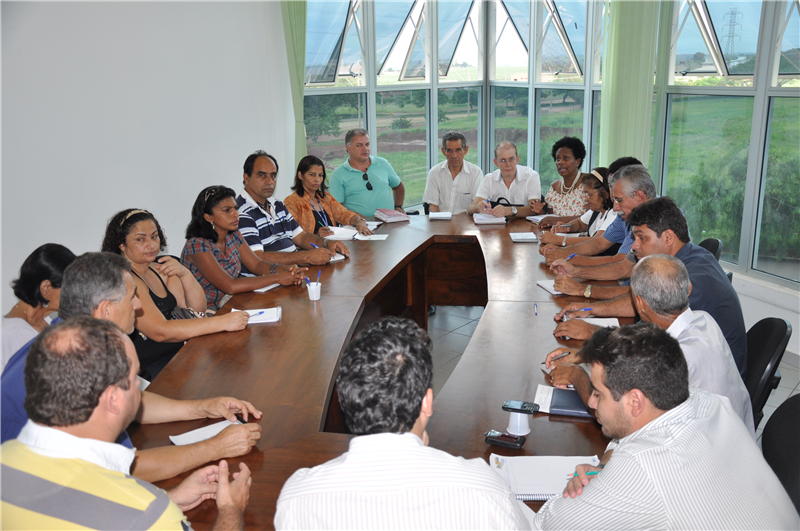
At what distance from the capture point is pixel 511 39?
798 cm

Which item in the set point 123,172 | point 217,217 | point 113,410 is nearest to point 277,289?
point 217,217

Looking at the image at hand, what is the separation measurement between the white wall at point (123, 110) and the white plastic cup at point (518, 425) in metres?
3.38

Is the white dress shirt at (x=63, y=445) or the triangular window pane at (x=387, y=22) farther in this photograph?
the triangular window pane at (x=387, y=22)

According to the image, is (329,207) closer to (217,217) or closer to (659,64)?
(217,217)

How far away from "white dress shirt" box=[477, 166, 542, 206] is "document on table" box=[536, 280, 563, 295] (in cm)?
213

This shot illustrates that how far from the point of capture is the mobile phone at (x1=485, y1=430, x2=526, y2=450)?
1.99 meters

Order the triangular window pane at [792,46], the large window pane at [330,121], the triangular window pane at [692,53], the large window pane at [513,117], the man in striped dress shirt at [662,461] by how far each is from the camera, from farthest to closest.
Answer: the large window pane at [513,117]
the large window pane at [330,121]
the triangular window pane at [692,53]
the triangular window pane at [792,46]
the man in striped dress shirt at [662,461]

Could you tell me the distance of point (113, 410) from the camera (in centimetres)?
145

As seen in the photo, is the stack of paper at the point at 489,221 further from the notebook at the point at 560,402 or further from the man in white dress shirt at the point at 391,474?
the man in white dress shirt at the point at 391,474

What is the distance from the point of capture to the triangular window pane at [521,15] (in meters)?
7.63

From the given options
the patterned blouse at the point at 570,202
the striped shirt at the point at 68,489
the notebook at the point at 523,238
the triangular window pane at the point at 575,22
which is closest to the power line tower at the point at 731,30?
the patterned blouse at the point at 570,202

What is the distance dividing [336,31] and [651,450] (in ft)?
20.6

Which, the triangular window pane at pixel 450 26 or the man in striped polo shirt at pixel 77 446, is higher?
the triangular window pane at pixel 450 26

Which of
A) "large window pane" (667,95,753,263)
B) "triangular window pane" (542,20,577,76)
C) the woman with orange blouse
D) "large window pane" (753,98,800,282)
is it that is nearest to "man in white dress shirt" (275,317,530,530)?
the woman with orange blouse
